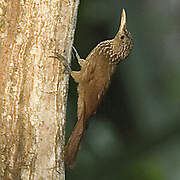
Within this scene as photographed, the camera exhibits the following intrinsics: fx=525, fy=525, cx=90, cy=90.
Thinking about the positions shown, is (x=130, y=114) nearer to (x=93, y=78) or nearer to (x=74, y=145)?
(x=93, y=78)

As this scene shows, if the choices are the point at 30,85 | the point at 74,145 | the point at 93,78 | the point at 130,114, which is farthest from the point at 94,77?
the point at 130,114

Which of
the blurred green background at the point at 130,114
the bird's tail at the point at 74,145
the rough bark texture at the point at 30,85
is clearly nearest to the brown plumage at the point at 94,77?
the bird's tail at the point at 74,145

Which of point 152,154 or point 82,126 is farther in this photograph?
point 152,154

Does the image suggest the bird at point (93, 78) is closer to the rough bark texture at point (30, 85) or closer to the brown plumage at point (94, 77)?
the brown plumage at point (94, 77)

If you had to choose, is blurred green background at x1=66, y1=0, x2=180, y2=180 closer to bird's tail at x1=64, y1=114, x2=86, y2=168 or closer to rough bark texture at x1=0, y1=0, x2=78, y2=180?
bird's tail at x1=64, y1=114, x2=86, y2=168

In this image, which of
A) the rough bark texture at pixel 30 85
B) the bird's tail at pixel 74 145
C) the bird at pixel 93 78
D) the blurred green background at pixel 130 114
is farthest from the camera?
the blurred green background at pixel 130 114

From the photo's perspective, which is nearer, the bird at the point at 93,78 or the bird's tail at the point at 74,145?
the bird's tail at the point at 74,145

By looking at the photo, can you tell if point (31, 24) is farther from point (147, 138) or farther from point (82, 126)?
point (147, 138)

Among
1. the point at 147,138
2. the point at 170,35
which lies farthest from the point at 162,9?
the point at 147,138
